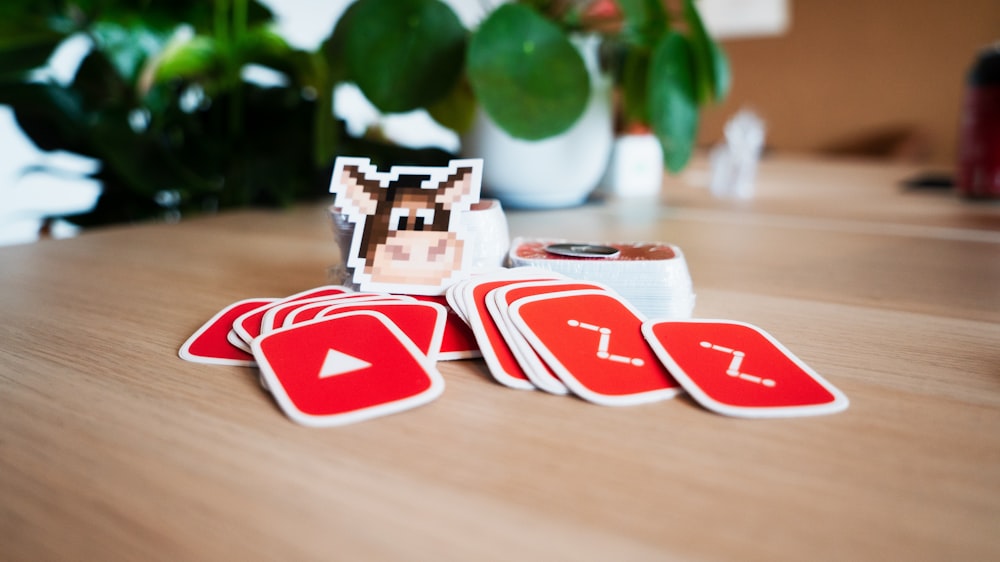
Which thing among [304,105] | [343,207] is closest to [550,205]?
[304,105]

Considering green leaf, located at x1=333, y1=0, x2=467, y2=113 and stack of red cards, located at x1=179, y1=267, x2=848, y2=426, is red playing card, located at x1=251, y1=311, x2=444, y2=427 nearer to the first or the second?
stack of red cards, located at x1=179, y1=267, x2=848, y2=426

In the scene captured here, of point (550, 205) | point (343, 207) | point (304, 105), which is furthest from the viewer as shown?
point (304, 105)

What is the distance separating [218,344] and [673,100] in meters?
0.80

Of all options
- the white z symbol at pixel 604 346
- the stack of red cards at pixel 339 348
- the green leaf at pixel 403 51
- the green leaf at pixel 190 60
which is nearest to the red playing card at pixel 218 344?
the stack of red cards at pixel 339 348

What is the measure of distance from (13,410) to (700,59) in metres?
0.98

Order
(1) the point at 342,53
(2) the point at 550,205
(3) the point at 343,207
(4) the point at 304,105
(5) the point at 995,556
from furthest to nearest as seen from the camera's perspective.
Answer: (4) the point at 304,105 < (2) the point at 550,205 < (1) the point at 342,53 < (3) the point at 343,207 < (5) the point at 995,556

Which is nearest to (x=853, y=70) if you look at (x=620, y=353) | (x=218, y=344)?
(x=620, y=353)

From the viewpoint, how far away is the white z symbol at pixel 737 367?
0.43m

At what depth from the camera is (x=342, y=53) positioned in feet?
3.28

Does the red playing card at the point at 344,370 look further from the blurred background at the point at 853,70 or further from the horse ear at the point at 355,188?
the blurred background at the point at 853,70

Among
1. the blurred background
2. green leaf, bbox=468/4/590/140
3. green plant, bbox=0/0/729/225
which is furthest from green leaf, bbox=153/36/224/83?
the blurred background

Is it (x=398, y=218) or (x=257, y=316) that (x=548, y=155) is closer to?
(x=398, y=218)

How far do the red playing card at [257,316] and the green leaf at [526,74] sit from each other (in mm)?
432

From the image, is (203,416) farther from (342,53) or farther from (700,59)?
(700,59)
